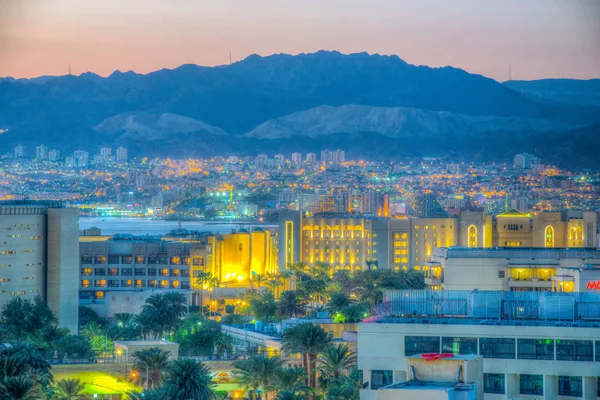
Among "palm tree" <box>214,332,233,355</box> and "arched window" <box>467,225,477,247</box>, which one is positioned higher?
"arched window" <box>467,225,477,247</box>

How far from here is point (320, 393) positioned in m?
37.3

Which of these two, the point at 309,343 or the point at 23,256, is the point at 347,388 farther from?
the point at 23,256

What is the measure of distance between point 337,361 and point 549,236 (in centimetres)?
4251

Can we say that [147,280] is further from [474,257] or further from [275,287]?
[474,257]

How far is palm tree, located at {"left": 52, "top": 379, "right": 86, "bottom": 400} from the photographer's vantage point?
36.2m

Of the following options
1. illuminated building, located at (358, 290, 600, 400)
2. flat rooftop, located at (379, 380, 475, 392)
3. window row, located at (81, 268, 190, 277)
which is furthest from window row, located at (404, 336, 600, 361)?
window row, located at (81, 268, 190, 277)

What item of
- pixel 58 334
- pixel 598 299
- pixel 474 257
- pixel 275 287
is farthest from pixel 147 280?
pixel 598 299

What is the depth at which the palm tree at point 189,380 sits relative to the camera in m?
31.1

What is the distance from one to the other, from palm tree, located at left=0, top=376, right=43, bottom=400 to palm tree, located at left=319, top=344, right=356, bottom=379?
371 inches

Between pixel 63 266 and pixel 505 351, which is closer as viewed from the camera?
pixel 505 351

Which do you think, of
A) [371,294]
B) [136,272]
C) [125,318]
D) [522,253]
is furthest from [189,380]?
[136,272]

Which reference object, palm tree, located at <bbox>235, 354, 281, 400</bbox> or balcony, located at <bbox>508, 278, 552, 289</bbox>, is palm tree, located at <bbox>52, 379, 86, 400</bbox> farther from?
balcony, located at <bbox>508, 278, 552, 289</bbox>

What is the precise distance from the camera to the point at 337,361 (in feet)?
120

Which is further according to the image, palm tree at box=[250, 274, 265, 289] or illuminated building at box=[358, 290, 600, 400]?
palm tree at box=[250, 274, 265, 289]
